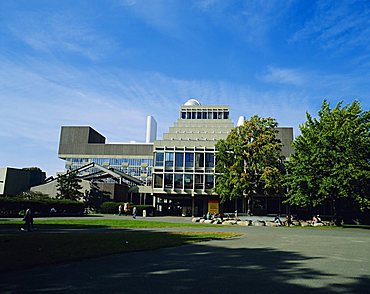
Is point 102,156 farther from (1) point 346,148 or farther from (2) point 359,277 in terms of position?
(2) point 359,277

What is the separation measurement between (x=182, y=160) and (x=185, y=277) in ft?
187

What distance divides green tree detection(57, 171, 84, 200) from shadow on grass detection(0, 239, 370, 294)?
4993 cm

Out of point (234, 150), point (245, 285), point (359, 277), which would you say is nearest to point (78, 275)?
point (245, 285)

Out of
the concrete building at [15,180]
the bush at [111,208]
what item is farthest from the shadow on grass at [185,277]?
the concrete building at [15,180]

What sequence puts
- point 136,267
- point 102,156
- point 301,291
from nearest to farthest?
point 301,291 < point 136,267 < point 102,156

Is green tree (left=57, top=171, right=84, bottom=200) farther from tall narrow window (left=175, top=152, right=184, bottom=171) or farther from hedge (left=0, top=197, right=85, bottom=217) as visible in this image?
tall narrow window (left=175, top=152, right=184, bottom=171)

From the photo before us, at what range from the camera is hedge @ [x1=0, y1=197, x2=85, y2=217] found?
1587 inches

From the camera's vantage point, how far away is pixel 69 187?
59.9m

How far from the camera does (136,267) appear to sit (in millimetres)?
9977

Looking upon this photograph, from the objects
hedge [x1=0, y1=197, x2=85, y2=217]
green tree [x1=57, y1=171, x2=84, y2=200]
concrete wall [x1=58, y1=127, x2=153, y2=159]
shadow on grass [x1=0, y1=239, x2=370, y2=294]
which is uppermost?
concrete wall [x1=58, y1=127, x2=153, y2=159]

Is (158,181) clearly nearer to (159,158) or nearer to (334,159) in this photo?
(159,158)

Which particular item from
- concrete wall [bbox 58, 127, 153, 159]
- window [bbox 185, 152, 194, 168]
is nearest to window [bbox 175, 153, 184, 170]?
window [bbox 185, 152, 194, 168]

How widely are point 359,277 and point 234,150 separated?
139 feet

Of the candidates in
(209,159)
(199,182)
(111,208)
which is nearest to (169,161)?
(199,182)
